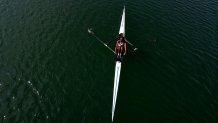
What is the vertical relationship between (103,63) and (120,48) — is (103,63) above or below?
below

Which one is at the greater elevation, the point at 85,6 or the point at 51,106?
the point at 85,6

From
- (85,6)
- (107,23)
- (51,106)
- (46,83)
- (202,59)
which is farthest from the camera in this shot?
(85,6)

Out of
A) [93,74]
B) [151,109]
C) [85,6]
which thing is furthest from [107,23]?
[151,109]

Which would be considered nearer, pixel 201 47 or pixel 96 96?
pixel 96 96

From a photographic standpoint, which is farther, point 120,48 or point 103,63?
point 120,48

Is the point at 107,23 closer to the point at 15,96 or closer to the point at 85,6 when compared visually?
the point at 85,6

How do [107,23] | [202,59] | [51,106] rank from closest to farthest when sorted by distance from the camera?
[51,106] < [202,59] < [107,23]

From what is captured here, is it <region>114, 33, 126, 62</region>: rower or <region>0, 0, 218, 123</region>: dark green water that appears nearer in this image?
<region>0, 0, 218, 123</region>: dark green water

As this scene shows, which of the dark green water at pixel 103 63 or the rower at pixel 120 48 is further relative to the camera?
the rower at pixel 120 48
